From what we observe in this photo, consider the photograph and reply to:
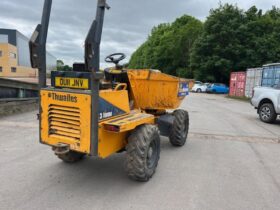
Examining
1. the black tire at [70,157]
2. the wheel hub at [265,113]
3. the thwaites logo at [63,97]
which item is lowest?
the black tire at [70,157]

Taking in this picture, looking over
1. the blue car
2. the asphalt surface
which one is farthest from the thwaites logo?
the blue car

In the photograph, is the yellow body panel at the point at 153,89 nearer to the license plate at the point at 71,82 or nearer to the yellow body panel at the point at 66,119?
the license plate at the point at 71,82

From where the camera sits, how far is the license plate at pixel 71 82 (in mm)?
3705

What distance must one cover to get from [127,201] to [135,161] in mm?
599

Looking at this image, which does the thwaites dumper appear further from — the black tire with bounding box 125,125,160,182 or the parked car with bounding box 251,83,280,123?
the parked car with bounding box 251,83,280,123

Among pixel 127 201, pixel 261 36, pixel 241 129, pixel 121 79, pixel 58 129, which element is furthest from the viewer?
pixel 261 36

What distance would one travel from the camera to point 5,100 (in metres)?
9.87

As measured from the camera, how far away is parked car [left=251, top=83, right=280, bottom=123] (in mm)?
10312

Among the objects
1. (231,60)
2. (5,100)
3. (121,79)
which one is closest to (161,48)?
(231,60)

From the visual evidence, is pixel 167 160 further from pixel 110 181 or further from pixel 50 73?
pixel 50 73

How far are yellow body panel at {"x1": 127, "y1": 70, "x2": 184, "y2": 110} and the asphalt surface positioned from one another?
3.63 ft

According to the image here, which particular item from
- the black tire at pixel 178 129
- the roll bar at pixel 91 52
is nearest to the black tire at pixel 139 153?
the roll bar at pixel 91 52

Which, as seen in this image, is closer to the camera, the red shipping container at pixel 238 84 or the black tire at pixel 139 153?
the black tire at pixel 139 153

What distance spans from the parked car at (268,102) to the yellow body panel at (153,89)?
239 inches
